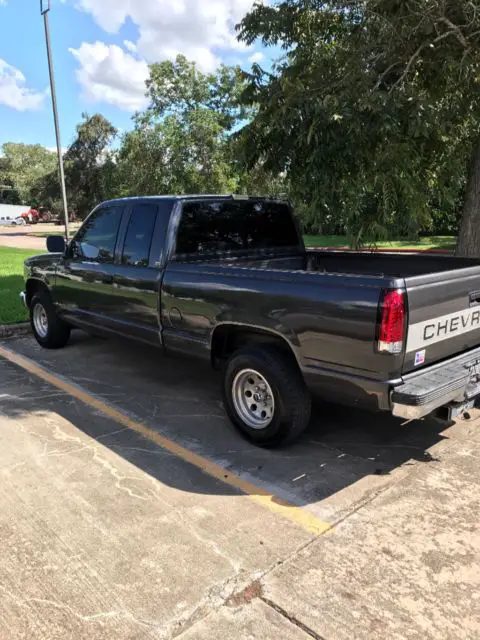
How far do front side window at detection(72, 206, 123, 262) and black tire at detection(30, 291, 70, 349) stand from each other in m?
1.01

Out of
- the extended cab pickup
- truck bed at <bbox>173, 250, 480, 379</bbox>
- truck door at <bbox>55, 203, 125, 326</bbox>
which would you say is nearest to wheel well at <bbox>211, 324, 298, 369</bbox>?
the extended cab pickup

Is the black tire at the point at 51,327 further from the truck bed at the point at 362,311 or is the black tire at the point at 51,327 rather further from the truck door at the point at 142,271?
the truck bed at the point at 362,311

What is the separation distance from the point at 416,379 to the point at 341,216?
416 centimetres

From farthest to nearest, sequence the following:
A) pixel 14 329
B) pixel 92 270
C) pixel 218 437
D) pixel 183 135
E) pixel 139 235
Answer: pixel 183 135
pixel 14 329
pixel 92 270
pixel 139 235
pixel 218 437

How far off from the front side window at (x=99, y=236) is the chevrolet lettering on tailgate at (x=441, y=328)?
10.6ft

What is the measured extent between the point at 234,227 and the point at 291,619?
3505mm

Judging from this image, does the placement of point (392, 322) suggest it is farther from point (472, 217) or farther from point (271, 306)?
point (472, 217)

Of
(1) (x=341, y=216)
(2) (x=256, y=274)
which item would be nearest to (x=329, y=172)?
(1) (x=341, y=216)

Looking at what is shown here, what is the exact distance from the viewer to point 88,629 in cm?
227

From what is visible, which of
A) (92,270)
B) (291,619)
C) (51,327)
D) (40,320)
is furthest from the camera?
(40,320)

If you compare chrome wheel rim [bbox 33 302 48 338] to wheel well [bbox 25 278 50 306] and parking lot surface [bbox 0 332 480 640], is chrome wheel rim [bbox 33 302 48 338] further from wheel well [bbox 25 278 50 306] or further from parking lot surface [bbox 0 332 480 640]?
parking lot surface [bbox 0 332 480 640]

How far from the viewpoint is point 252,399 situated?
13.2 ft

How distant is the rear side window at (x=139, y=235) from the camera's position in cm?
475

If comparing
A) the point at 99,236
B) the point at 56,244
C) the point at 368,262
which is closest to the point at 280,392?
the point at 368,262
